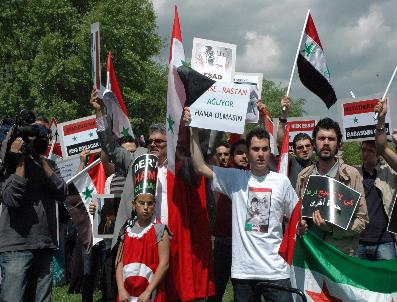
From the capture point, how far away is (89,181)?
7.25 m

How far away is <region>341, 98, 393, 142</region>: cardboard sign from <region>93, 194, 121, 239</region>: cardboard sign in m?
2.62

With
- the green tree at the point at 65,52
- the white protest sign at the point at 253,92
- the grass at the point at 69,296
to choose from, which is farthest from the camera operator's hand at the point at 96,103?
the green tree at the point at 65,52

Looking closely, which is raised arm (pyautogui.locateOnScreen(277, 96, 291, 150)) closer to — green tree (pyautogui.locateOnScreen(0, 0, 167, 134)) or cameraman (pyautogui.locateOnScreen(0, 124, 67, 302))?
cameraman (pyautogui.locateOnScreen(0, 124, 67, 302))

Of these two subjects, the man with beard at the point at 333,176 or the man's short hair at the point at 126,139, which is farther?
the man's short hair at the point at 126,139

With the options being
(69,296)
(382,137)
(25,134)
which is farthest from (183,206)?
(69,296)

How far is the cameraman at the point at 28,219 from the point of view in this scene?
4824mm

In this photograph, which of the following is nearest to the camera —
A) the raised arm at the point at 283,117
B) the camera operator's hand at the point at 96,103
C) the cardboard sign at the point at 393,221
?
the cardboard sign at the point at 393,221


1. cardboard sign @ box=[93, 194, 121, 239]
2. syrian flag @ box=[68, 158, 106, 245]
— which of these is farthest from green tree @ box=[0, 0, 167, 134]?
cardboard sign @ box=[93, 194, 121, 239]

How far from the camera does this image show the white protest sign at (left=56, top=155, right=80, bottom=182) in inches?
305

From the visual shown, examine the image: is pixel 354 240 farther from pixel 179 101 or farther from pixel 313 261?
pixel 179 101

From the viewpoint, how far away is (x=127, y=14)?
28.0 meters

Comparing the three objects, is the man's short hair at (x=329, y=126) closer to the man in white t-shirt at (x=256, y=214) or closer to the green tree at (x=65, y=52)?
the man in white t-shirt at (x=256, y=214)

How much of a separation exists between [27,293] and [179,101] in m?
1.97

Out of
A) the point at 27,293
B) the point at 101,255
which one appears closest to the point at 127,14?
the point at 101,255
